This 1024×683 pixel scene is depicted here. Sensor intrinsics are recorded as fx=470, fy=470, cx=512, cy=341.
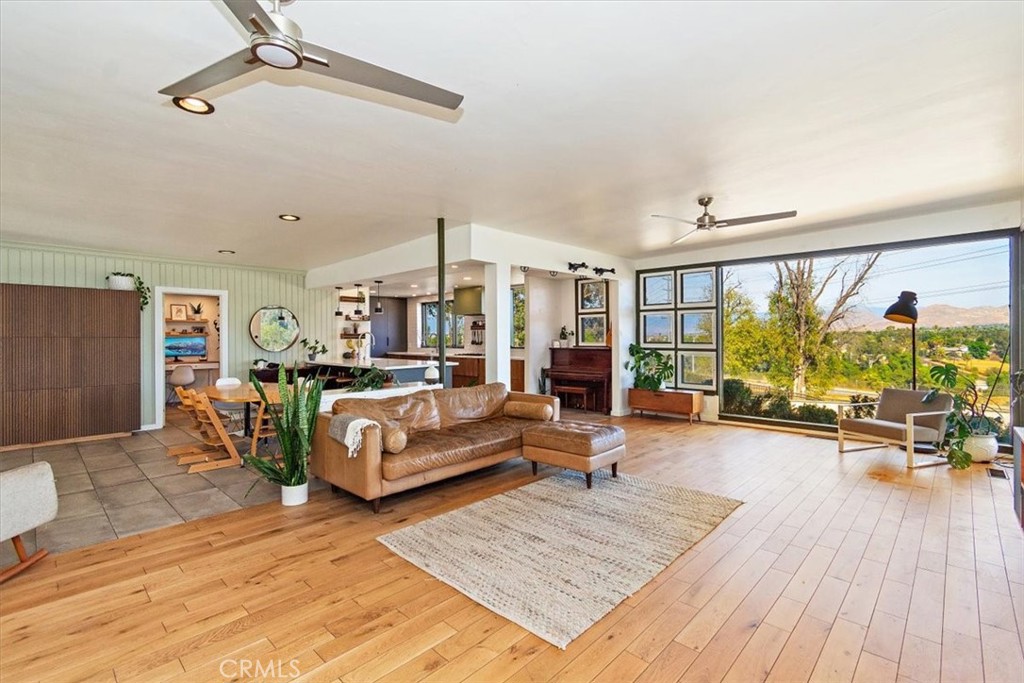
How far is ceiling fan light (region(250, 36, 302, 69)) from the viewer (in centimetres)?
153

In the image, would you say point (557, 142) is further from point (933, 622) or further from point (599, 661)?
point (933, 622)

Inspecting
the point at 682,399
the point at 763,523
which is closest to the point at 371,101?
the point at 763,523

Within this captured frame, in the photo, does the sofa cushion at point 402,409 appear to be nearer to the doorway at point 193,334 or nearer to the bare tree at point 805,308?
the bare tree at point 805,308

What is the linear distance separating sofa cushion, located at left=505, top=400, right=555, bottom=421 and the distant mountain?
4.34m

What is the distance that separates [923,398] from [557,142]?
192 inches

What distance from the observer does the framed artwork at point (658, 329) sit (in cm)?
760

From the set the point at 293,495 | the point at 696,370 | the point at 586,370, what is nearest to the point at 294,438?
the point at 293,495

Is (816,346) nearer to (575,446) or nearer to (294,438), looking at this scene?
(575,446)

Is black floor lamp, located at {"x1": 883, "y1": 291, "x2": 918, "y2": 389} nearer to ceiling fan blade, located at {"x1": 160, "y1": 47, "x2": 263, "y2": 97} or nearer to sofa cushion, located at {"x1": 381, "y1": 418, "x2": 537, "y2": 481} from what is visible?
sofa cushion, located at {"x1": 381, "y1": 418, "x2": 537, "y2": 481}

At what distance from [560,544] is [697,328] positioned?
5.31 meters

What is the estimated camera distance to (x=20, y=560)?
2658 mm

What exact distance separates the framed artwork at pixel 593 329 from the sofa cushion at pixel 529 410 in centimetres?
360

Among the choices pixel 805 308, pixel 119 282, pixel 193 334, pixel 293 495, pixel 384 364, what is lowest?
pixel 293 495

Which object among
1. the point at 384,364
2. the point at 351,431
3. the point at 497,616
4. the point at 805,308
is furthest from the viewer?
the point at 384,364
